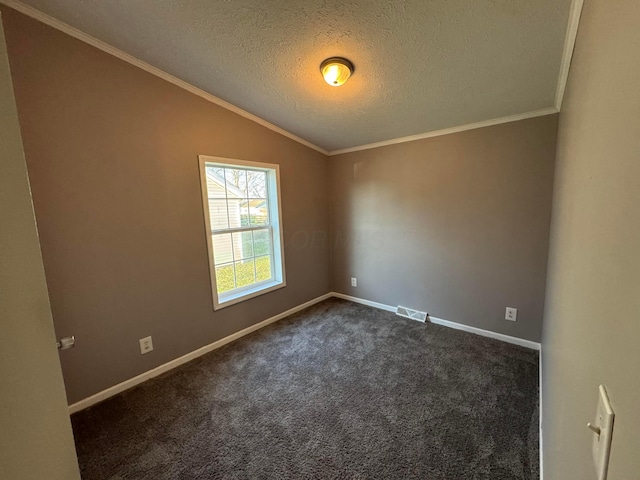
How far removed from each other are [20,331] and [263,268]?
101 inches

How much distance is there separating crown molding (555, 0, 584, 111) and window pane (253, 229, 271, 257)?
2733 millimetres

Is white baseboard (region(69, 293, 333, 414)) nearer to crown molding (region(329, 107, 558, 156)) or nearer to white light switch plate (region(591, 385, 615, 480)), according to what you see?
crown molding (region(329, 107, 558, 156))

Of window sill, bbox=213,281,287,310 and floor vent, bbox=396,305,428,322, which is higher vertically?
window sill, bbox=213,281,287,310

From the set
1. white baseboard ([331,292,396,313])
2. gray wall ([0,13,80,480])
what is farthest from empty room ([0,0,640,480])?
white baseboard ([331,292,396,313])

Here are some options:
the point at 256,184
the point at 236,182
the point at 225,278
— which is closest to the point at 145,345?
the point at 225,278

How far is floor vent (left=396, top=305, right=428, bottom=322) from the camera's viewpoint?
3.02 metres

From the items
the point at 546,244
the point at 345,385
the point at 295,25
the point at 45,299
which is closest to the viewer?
the point at 45,299

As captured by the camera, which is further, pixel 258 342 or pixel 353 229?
pixel 353 229

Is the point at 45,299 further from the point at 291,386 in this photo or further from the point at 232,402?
the point at 291,386

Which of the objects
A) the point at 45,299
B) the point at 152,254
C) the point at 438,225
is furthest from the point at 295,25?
the point at 438,225

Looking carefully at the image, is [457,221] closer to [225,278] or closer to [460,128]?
[460,128]

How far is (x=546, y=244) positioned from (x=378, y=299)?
5.97 feet

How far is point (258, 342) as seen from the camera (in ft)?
8.77

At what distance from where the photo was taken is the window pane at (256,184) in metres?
2.93
